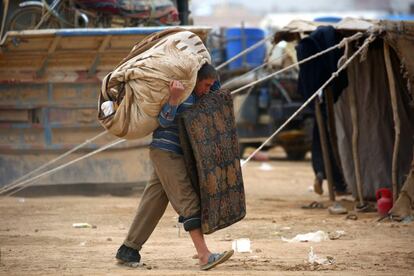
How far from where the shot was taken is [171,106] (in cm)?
646

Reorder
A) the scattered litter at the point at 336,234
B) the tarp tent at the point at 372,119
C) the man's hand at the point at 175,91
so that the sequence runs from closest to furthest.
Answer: the man's hand at the point at 175,91 < the scattered litter at the point at 336,234 < the tarp tent at the point at 372,119

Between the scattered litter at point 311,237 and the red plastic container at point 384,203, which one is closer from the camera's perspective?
the scattered litter at point 311,237

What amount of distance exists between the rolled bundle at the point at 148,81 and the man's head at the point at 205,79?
0.18ft

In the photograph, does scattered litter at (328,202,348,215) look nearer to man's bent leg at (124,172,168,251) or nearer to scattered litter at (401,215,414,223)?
scattered litter at (401,215,414,223)

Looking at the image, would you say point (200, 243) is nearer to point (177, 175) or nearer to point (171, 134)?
point (177, 175)

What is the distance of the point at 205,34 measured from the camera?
1112cm

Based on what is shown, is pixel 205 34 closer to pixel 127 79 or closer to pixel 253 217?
pixel 253 217

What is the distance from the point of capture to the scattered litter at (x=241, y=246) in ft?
25.0

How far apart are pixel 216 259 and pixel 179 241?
166 cm

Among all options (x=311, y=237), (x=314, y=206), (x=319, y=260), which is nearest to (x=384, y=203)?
(x=314, y=206)

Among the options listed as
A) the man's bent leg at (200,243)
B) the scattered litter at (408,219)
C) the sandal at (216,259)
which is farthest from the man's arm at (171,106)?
the scattered litter at (408,219)

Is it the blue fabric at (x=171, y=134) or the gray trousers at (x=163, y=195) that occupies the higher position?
the blue fabric at (x=171, y=134)

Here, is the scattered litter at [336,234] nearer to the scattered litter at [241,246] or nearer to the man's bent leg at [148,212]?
the scattered litter at [241,246]

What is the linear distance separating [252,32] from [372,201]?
34.3ft
